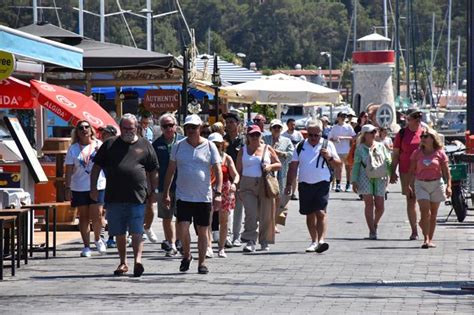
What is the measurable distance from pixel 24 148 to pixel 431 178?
5319 millimetres

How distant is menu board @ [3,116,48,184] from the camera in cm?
1659

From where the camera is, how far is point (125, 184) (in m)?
14.2

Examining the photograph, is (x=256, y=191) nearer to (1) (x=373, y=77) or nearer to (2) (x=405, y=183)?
(2) (x=405, y=183)

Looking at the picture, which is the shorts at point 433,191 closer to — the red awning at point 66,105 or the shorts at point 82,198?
the red awning at point 66,105

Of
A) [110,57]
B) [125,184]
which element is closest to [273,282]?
[125,184]

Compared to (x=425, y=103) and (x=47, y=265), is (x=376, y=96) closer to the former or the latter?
(x=425, y=103)

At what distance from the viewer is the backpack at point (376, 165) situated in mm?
18984

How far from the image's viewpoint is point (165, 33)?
386 ft

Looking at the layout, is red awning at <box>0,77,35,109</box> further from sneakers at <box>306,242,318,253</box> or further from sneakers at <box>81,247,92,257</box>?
sneakers at <box>306,242,318,253</box>

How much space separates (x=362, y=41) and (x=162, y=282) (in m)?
52.0

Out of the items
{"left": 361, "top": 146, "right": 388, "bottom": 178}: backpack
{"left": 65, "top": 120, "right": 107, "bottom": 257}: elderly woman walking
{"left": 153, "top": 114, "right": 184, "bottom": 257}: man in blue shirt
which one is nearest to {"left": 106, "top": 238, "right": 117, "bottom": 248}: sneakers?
{"left": 65, "top": 120, "right": 107, "bottom": 257}: elderly woman walking

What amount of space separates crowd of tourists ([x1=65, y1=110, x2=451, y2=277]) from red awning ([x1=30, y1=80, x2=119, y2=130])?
0.52 m

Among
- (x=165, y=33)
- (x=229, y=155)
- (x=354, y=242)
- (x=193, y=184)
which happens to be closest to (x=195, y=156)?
(x=193, y=184)

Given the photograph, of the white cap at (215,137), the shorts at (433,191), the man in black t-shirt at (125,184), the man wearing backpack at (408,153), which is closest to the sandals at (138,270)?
the man in black t-shirt at (125,184)
